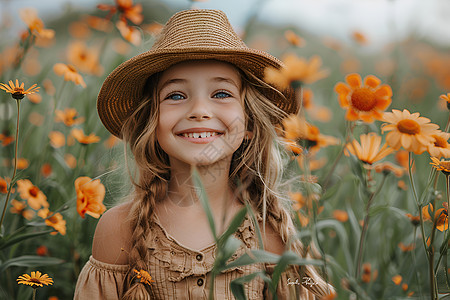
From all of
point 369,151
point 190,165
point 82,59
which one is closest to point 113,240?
point 190,165

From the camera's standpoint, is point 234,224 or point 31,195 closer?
point 234,224

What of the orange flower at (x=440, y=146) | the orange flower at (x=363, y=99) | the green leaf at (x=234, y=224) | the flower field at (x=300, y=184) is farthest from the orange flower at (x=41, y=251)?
the orange flower at (x=440, y=146)

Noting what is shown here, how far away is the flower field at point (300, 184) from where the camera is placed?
79cm

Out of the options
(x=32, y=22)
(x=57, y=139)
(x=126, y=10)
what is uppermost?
(x=126, y=10)

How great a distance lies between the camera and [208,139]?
1.00 meters

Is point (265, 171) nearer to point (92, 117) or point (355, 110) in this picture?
point (355, 110)

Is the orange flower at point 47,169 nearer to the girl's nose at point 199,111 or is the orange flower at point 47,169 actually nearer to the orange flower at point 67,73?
the orange flower at point 67,73

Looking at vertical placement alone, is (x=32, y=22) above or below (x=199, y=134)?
above

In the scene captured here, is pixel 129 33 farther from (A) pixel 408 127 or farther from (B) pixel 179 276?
(A) pixel 408 127

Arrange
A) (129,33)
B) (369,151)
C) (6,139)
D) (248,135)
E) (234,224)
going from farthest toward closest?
(129,33) → (6,139) → (248,135) → (369,151) → (234,224)

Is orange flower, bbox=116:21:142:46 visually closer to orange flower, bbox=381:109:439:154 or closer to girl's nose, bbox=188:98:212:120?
girl's nose, bbox=188:98:212:120

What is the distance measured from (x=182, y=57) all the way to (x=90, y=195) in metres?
0.42

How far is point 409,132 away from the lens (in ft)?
2.51

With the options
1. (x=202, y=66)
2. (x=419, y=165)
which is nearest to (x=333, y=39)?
(x=419, y=165)
